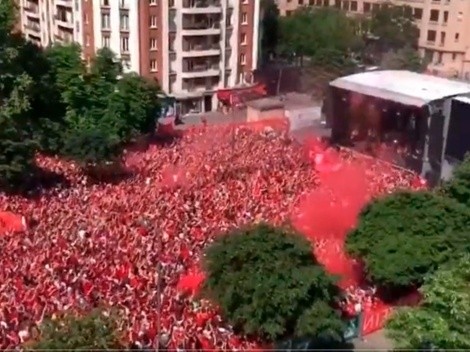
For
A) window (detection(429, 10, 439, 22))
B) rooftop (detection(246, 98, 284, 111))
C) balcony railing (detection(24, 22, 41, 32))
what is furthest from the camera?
window (detection(429, 10, 439, 22))

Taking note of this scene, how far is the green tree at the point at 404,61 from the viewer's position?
39.9 m

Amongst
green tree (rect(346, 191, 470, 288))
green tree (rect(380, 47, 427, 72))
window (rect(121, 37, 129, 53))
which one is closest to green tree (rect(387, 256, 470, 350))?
green tree (rect(346, 191, 470, 288))

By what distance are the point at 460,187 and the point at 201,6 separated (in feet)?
61.0

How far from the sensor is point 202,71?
35.6 meters

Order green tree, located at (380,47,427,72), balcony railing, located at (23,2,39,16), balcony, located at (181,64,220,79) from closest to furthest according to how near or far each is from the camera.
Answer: balcony, located at (181,64,220,79) < green tree, located at (380,47,427,72) < balcony railing, located at (23,2,39,16)

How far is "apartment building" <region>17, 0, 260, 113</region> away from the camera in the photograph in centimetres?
3322

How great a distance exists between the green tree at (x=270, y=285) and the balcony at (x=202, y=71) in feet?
69.6

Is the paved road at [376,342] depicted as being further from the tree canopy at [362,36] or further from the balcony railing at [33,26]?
the balcony railing at [33,26]

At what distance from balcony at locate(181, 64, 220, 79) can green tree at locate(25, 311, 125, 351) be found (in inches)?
956

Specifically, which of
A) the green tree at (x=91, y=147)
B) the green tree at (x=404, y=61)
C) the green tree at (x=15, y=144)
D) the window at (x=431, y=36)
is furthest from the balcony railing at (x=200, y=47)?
the window at (x=431, y=36)

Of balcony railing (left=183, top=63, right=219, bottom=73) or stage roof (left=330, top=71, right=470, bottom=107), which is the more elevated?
stage roof (left=330, top=71, right=470, bottom=107)

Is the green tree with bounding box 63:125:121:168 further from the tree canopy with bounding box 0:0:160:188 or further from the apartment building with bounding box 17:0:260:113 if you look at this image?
the apartment building with bounding box 17:0:260:113

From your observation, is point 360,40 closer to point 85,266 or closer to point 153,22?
point 153,22

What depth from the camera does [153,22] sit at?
33469 millimetres
